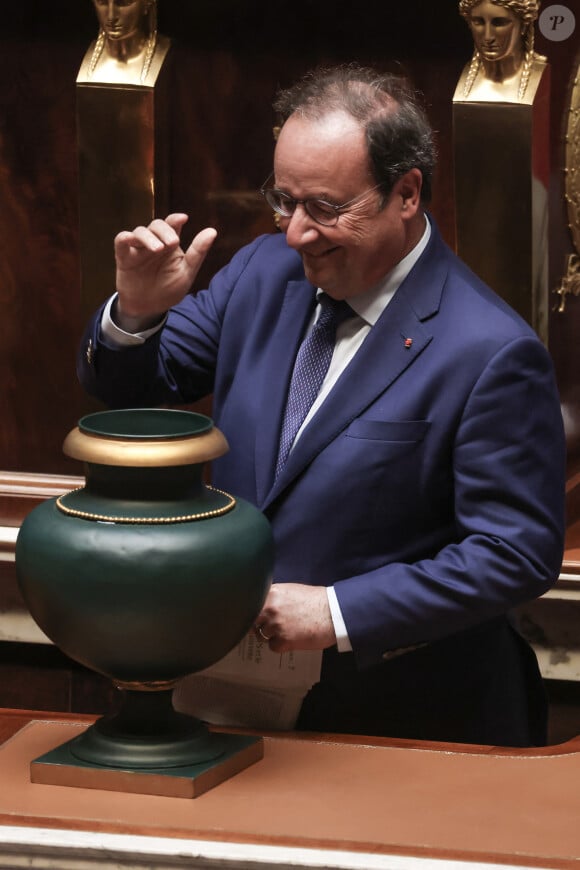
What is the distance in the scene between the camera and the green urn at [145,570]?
188cm

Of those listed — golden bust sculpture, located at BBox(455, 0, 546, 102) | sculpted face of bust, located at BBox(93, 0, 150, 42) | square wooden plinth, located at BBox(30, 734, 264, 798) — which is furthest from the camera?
sculpted face of bust, located at BBox(93, 0, 150, 42)

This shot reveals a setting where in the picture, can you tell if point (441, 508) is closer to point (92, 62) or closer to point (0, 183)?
point (92, 62)

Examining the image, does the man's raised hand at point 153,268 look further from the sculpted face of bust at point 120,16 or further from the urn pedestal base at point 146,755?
the sculpted face of bust at point 120,16

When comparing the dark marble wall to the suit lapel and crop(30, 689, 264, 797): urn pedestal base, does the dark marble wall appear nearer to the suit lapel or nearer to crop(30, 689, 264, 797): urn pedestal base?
the suit lapel

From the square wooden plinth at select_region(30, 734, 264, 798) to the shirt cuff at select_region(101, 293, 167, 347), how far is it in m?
0.74

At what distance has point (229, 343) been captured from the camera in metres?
2.60

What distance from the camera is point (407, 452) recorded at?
2.32 meters

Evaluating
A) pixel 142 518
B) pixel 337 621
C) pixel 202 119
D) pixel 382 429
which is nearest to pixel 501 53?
pixel 202 119

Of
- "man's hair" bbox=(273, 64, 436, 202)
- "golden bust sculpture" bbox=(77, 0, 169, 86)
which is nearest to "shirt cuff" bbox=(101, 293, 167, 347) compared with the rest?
"man's hair" bbox=(273, 64, 436, 202)

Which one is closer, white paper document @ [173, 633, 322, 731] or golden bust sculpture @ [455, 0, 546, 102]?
white paper document @ [173, 633, 322, 731]

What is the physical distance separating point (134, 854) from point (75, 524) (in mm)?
392

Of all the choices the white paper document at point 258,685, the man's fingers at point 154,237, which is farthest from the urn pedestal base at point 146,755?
the man's fingers at point 154,237

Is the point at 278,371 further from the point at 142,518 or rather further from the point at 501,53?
the point at 501,53

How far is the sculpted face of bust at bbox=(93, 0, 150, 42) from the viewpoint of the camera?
3.12 metres
